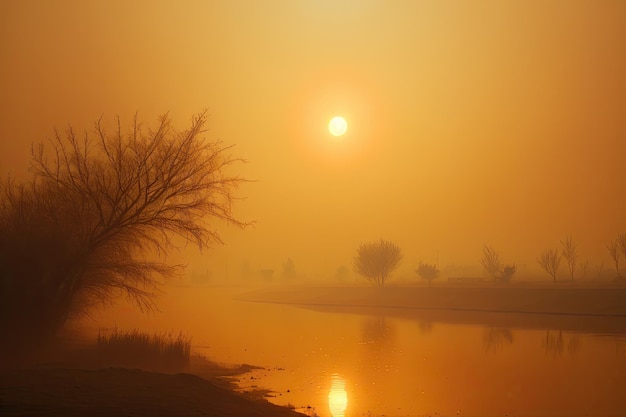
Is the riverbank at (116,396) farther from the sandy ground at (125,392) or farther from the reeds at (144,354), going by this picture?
the reeds at (144,354)

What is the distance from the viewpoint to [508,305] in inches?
2559

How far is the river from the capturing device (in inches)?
733

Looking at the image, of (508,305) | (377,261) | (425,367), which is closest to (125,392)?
(425,367)

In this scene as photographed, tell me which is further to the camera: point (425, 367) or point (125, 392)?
point (425, 367)

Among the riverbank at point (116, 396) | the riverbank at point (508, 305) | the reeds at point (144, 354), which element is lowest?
the riverbank at point (116, 396)

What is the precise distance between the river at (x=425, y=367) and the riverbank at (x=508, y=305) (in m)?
6.07

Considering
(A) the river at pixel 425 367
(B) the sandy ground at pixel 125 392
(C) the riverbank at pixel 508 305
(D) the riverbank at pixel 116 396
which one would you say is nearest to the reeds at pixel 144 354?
(B) the sandy ground at pixel 125 392

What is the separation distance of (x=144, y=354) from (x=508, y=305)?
170 feet

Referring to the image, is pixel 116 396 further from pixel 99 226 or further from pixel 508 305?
pixel 508 305

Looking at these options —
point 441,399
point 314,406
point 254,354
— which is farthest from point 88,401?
point 254,354

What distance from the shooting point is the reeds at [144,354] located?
22.6m

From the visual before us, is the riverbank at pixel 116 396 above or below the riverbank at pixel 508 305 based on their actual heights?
below

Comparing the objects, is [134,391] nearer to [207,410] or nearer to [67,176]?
[207,410]

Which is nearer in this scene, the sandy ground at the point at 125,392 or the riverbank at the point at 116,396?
the riverbank at the point at 116,396
